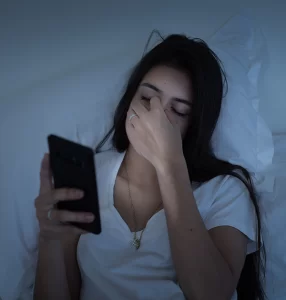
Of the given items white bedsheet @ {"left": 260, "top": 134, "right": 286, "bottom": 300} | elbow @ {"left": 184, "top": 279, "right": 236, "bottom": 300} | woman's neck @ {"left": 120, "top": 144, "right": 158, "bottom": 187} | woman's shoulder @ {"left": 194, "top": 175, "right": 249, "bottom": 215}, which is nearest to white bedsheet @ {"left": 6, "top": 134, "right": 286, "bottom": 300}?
white bedsheet @ {"left": 260, "top": 134, "right": 286, "bottom": 300}

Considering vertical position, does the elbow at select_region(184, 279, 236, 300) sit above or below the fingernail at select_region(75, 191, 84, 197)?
below

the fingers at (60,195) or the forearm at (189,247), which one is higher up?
the fingers at (60,195)

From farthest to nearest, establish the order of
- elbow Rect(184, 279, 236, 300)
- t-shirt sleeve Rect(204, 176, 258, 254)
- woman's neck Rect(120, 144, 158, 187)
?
woman's neck Rect(120, 144, 158, 187), t-shirt sleeve Rect(204, 176, 258, 254), elbow Rect(184, 279, 236, 300)

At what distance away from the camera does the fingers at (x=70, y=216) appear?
23.6 inches

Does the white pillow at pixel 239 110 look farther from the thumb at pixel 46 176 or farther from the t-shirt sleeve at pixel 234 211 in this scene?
the thumb at pixel 46 176

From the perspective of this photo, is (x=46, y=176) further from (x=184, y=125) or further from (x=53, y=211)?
(x=184, y=125)

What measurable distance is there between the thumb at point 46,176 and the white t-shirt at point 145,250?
0.78 feet

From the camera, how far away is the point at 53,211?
2.04 ft

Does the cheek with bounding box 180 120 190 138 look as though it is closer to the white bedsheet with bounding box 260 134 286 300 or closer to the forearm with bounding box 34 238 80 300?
the white bedsheet with bounding box 260 134 286 300

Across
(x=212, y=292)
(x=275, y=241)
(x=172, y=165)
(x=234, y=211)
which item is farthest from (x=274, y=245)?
(x=172, y=165)

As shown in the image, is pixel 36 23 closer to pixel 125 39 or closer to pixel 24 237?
pixel 125 39

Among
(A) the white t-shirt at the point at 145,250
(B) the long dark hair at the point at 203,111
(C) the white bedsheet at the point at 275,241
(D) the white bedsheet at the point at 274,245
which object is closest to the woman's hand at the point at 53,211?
(A) the white t-shirt at the point at 145,250

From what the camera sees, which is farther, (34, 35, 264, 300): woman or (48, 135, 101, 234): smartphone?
(34, 35, 264, 300): woman

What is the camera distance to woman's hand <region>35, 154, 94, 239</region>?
601 millimetres
